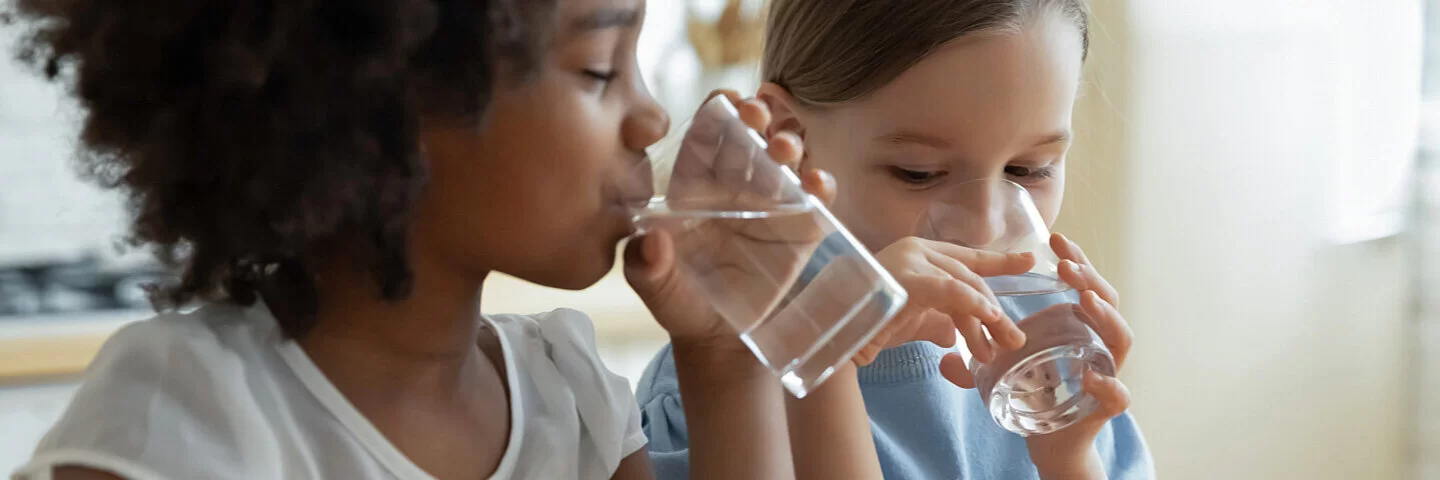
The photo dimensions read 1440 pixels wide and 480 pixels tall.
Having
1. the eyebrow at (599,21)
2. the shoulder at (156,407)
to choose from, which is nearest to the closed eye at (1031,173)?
the eyebrow at (599,21)

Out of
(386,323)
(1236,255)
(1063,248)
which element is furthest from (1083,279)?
(1236,255)

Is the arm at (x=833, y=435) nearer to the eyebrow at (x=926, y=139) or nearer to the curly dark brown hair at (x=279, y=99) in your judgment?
the eyebrow at (x=926, y=139)

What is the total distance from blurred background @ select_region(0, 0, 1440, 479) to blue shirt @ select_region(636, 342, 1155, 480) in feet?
2.63

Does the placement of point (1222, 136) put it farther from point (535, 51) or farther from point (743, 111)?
point (535, 51)

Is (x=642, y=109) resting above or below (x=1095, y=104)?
above

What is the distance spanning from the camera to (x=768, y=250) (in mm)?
732

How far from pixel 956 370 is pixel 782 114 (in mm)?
301

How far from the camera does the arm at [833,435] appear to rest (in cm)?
97

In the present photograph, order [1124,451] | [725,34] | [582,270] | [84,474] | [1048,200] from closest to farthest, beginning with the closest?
1. [84,474]
2. [582,270]
3. [1048,200]
4. [1124,451]
5. [725,34]

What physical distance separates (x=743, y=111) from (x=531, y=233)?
16 cm

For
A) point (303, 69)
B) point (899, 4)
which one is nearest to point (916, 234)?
point (899, 4)

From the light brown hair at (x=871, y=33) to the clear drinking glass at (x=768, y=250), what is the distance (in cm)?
34

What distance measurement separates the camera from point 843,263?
2.37 ft

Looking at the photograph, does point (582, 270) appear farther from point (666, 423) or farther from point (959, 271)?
point (666, 423)
